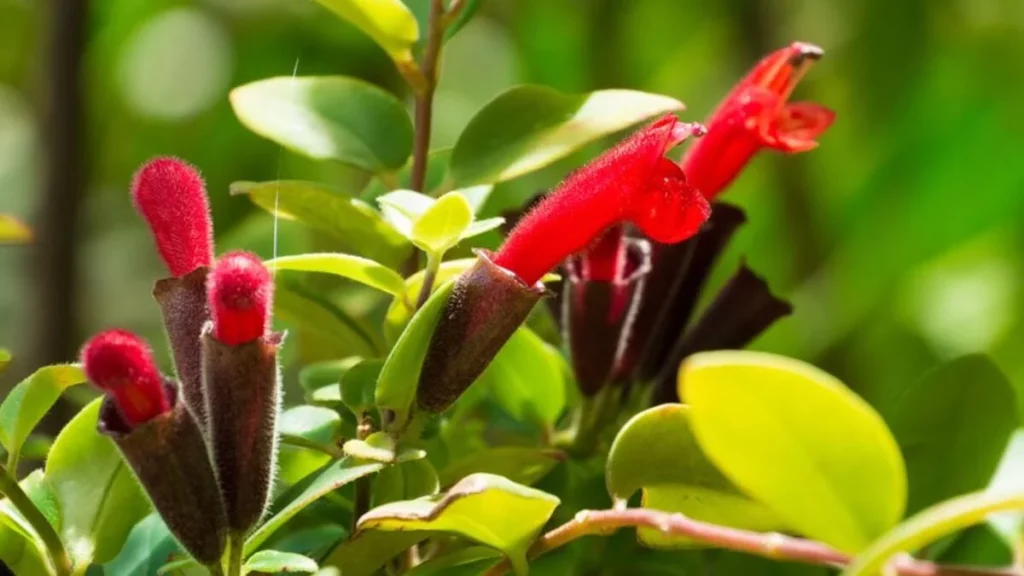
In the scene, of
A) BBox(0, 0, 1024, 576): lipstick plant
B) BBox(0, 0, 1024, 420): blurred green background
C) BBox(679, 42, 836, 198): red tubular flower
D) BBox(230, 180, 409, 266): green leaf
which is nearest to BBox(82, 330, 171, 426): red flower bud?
BBox(0, 0, 1024, 576): lipstick plant

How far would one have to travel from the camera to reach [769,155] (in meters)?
1.39

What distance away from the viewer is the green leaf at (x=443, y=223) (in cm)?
34

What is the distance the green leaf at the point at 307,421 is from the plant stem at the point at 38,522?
3.0 inches

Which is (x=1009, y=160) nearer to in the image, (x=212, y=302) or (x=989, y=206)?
(x=989, y=206)

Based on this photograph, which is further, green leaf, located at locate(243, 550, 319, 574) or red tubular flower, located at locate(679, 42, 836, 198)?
red tubular flower, located at locate(679, 42, 836, 198)

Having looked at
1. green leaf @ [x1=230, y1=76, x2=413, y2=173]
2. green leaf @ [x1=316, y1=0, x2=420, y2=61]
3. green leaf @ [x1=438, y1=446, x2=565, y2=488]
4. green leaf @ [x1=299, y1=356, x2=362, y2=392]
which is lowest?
green leaf @ [x1=299, y1=356, x2=362, y2=392]

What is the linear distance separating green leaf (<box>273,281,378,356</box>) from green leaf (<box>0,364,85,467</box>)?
0.11m

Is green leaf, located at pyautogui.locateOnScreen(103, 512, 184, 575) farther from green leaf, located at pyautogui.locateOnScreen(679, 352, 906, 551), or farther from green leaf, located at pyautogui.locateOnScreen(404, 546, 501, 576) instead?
green leaf, located at pyautogui.locateOnScreen(679, 352, 906, 551)

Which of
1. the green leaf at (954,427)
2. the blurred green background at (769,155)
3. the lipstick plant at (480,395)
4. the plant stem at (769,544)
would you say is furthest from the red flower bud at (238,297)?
the blurred green background at (769,155)

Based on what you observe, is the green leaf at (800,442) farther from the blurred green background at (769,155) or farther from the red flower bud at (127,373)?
the blurred green background at (769,155)

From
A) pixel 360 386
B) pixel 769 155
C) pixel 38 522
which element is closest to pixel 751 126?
pixel 360 386

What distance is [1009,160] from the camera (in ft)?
5.00

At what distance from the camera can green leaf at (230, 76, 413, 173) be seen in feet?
1.48

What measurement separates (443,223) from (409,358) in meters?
0.04
